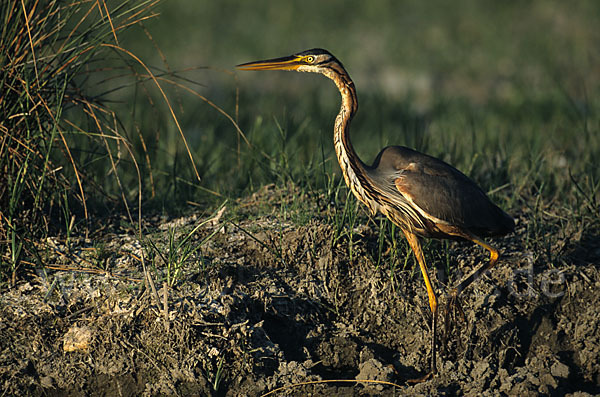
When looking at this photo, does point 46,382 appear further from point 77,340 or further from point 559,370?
point 559,370

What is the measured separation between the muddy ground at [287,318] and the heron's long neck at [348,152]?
1.16 ft

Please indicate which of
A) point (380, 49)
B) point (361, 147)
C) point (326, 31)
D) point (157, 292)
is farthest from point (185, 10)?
point (157, 292)

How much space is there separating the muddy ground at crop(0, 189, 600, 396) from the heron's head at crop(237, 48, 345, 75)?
0.82 meters

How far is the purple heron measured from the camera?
147 inches

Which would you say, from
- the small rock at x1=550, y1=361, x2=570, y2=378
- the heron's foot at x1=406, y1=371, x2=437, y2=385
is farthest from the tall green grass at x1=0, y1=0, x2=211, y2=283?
the small rock at x1=550, y1=361, x2=570, y2=378

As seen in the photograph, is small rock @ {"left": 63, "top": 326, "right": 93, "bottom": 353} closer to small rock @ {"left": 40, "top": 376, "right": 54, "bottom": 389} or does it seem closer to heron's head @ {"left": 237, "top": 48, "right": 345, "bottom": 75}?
small rock @ {"left": 40, "top": 376, "right": 54, "bottom": 389}

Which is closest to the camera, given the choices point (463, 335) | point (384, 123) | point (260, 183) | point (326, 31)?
point (463, 335)

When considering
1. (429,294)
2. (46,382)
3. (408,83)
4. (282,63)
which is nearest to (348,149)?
(282,63)

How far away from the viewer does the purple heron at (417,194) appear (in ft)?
12.2

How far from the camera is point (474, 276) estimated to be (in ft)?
12.6

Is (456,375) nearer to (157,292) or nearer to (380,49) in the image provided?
(157,292)

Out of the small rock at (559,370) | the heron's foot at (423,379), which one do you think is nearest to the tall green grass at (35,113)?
the heron's foot at (423,379)

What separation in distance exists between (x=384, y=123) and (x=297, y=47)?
279cm

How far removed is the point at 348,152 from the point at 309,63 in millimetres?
521
